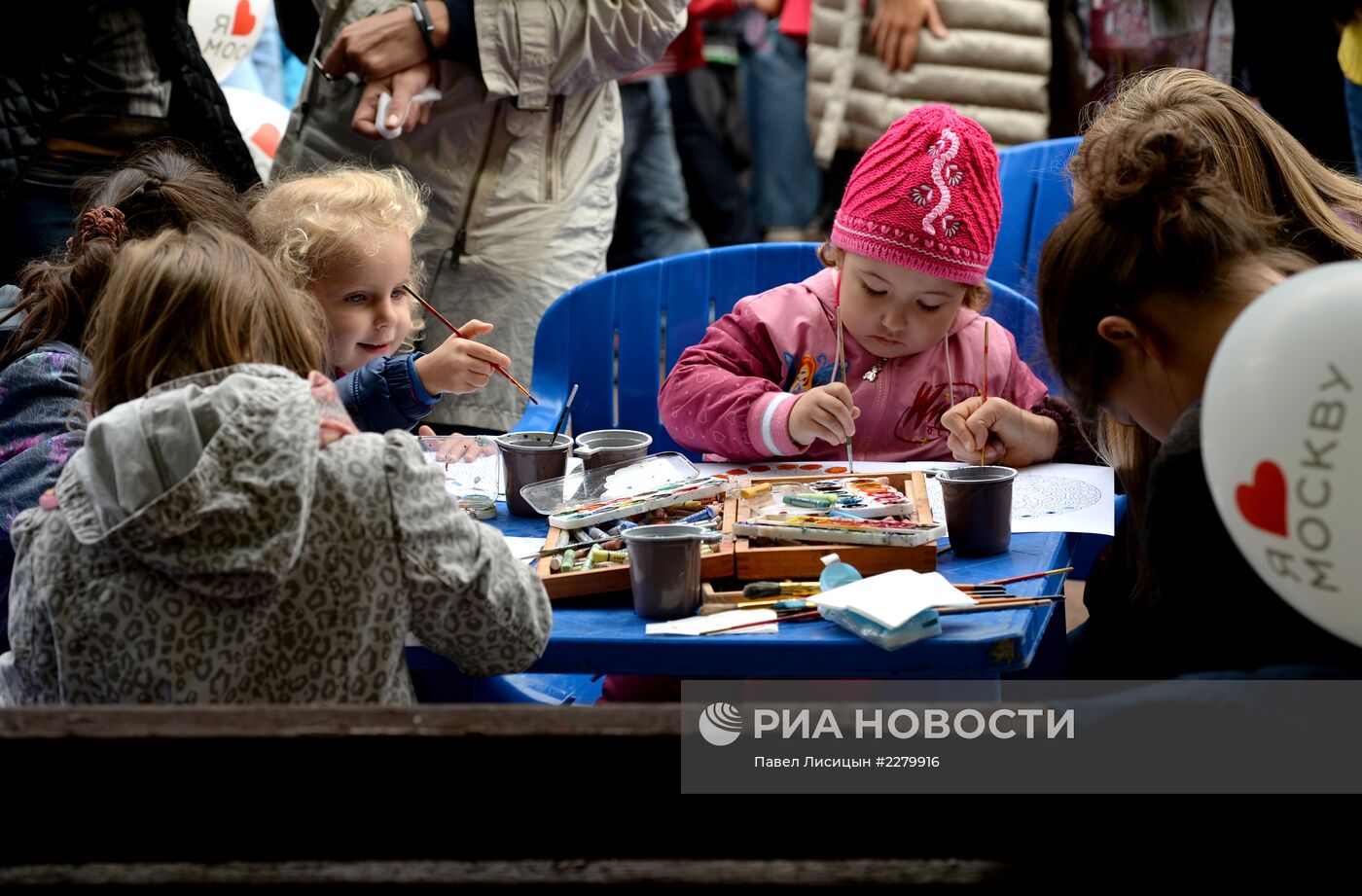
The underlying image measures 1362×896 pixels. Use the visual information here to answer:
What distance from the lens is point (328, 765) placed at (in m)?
1.00

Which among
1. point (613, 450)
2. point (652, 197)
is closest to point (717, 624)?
point (613, 450)

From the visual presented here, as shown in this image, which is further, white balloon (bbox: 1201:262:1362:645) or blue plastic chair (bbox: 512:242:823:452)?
blue plastic chair (bbox: 512:242:823:452)

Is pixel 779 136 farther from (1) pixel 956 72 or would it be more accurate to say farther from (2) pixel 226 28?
(2) pixel 226 28

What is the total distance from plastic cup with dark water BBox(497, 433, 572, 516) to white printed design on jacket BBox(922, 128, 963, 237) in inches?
29.8

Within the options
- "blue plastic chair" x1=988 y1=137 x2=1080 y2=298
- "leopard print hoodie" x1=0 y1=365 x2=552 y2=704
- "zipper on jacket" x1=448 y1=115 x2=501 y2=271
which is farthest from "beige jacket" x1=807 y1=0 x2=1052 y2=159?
"leopard print hoodie" x1=0 y1=365 x2=552 y2=704

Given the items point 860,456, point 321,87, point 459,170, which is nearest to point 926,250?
point 860,456

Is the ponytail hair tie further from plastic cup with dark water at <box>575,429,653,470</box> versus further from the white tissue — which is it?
the white tissue

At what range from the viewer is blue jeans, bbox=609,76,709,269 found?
4.88m

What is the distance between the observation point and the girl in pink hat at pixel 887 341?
2318mm

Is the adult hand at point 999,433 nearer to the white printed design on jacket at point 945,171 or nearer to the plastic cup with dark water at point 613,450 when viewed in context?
the white printed design on jacket at point 945,171

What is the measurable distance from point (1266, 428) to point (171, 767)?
89 centimetres

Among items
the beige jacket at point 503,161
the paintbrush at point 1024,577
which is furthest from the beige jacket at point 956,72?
the paintbrush at point 1024,577

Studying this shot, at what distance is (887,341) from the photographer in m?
2.50

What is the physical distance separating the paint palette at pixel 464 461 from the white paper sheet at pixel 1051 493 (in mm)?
349
